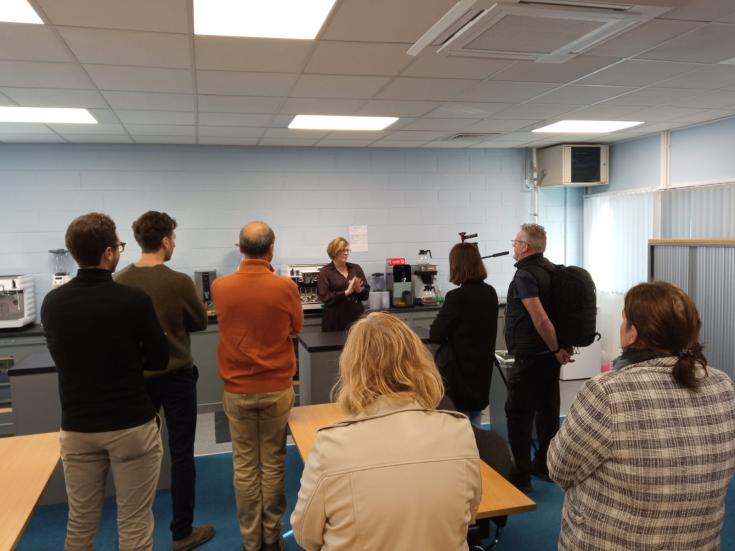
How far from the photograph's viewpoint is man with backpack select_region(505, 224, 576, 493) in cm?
317

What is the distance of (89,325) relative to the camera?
186 cm

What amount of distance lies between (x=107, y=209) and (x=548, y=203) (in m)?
4.51

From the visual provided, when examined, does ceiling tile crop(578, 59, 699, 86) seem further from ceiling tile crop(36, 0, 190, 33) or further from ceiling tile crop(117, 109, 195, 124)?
ceiling tile crop(117, 109, 195, 124)

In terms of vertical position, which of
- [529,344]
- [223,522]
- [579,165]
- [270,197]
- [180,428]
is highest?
[579,165]

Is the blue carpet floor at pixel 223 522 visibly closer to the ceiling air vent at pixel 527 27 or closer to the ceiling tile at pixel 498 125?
the ceiling air vent at pixel 527 27

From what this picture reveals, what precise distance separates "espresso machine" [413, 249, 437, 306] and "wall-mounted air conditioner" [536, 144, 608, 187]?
1.59 m

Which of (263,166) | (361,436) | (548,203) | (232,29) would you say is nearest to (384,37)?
(232,29)

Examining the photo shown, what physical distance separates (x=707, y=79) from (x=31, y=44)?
3527 mm

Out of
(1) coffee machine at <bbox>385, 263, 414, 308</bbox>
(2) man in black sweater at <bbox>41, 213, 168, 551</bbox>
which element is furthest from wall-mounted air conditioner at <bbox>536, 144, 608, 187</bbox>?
(2) man in black sweater at <bbox>41, 213, 168, 551</bbox>

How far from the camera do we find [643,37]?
8.38ft

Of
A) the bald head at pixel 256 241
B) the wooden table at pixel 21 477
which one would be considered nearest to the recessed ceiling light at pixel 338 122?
the bald head at pixel 256 241

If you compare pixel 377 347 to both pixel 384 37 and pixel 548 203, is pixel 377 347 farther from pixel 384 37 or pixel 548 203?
pixel 548 203

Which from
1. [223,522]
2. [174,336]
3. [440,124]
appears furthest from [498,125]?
[223,522]

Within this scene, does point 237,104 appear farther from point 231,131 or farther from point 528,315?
point 528,315
